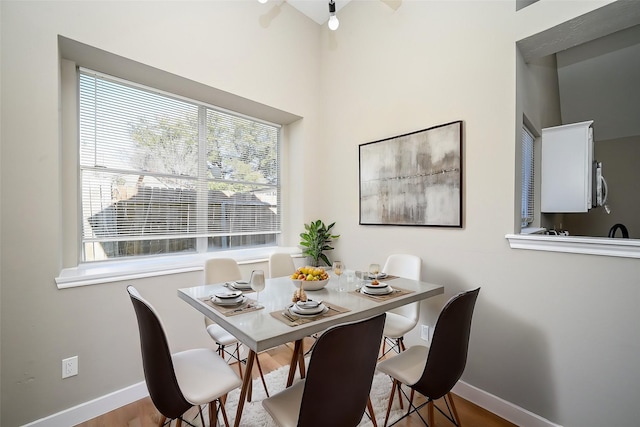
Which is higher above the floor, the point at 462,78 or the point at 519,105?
the point at 462,78

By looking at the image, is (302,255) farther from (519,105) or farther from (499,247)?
(519,105)

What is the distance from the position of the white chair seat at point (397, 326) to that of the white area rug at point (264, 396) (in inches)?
18.4

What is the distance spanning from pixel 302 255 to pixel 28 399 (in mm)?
2300

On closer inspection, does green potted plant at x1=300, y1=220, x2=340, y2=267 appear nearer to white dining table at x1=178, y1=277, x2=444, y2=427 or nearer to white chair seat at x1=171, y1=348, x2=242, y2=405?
white dining table at x1=178, y1=277, x2=444, y2=427

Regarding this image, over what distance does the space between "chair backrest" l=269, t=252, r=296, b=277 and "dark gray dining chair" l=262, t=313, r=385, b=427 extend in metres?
1.46

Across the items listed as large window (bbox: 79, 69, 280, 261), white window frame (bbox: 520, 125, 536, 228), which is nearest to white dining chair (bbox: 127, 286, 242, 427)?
large window (bbox: 79, 69, 280, 261)

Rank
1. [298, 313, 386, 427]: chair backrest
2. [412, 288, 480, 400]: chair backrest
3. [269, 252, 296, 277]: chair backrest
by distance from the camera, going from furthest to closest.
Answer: [269, 252, 296, 277]: chair backrest
[412, 288, 480, 400]: chair backrest
[298, 313, 386, 427]: chair backrest

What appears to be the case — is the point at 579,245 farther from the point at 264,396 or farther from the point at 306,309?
the point at 264,396

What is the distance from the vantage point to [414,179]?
96.4 inches

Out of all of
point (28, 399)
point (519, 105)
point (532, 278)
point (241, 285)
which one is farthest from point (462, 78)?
point (28, 399)

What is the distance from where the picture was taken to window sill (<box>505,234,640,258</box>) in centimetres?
145

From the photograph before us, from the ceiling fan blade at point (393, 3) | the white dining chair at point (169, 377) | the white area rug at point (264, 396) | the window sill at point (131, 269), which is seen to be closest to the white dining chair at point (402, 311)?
the white area rug at point (264, 396)

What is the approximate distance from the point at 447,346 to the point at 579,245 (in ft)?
3.44

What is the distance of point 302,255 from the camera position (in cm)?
322
